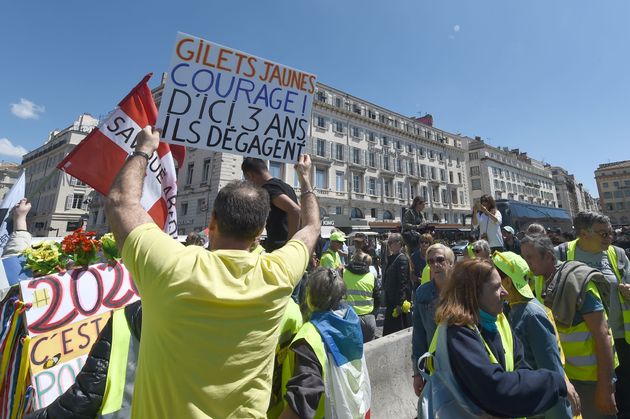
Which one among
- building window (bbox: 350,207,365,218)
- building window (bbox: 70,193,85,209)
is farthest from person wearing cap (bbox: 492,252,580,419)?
building window (bbox: 70,193,85,209)

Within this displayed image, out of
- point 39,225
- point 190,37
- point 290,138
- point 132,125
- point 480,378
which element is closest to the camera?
point 480,378

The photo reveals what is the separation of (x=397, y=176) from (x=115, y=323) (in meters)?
41.8

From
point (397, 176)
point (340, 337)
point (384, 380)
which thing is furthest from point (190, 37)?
point (397, 176)

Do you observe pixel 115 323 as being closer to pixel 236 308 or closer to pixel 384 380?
pixel 236 308

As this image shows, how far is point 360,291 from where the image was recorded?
15.6ft

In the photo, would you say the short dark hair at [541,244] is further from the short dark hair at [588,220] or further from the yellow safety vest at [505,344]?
the yellow safety vest at [505,344]

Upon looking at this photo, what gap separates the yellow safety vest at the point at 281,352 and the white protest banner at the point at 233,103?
4.34 feet

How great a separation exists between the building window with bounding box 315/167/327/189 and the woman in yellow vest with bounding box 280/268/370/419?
104 feet

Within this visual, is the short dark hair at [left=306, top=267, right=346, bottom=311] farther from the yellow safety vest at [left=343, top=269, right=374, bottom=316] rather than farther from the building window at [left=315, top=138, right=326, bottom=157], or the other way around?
the building window at [left=315, top=138, right=326, bottom=157]

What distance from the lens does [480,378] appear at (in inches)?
60.4

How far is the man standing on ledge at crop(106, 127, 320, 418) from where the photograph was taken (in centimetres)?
116

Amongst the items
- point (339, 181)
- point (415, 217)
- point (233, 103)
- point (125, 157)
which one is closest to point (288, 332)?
point (233, 103)

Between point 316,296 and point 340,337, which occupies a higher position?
point 316,296

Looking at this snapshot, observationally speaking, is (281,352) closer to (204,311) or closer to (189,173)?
(204,311)
